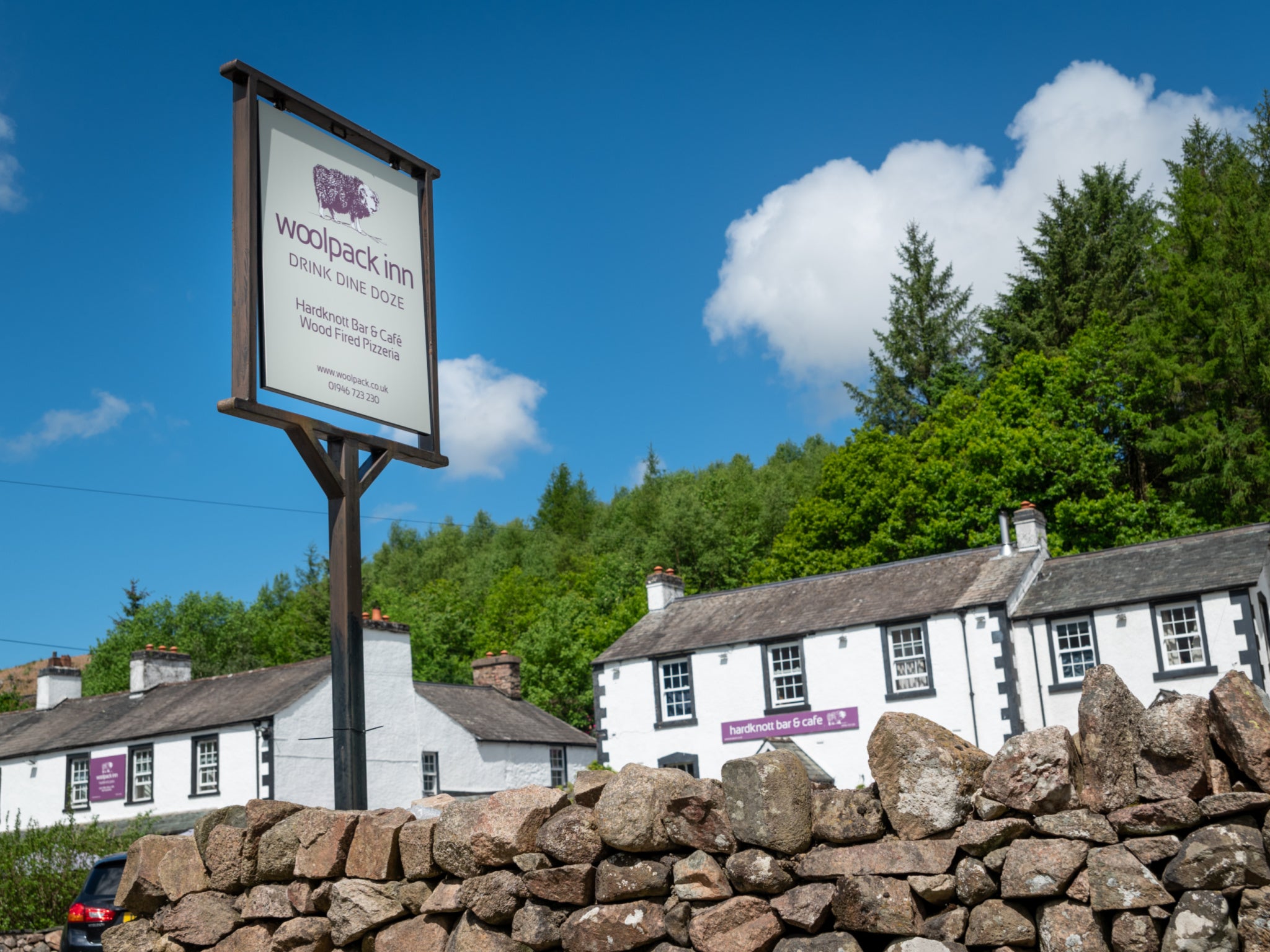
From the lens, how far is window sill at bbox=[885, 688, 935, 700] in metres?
28.2

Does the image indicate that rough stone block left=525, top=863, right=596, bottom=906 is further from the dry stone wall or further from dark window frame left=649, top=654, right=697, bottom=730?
dark window frame left=649, top=654, right=697, bottom=730

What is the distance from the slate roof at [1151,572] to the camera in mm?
26047

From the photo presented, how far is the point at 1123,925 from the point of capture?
4906 mm

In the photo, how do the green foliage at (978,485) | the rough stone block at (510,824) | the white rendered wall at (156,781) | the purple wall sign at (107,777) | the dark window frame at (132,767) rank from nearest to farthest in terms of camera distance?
1. the rough stone block at (510,824)
2. the white rendered wall at (156,781)
3. the dark window frame at (132,767)
4. the purple wall sign at (107,777)
5. the green foliage at (978,485)

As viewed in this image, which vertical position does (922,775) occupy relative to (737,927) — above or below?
above

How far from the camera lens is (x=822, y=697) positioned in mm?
29484

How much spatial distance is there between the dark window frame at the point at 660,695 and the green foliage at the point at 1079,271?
22394 millimetres

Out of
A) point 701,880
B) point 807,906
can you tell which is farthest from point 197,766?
point 807,906

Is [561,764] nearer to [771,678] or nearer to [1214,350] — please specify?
[771,678]

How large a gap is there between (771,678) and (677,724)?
2981mm

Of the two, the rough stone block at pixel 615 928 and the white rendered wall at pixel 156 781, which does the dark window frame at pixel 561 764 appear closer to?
the white rendered wall at pixel 156 781

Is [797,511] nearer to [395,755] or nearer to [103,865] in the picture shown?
[395,755]

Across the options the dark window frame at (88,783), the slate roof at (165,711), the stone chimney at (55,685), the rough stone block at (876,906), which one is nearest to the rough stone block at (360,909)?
the rough stone block at (876,906)

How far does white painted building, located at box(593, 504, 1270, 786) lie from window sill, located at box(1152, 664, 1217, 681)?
0.03 m
